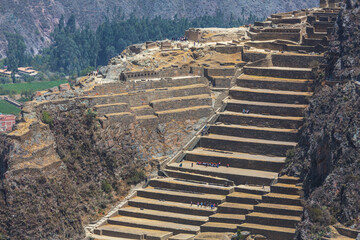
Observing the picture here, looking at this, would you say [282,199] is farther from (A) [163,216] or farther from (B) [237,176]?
(A) [163,216]

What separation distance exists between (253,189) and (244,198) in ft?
3.74

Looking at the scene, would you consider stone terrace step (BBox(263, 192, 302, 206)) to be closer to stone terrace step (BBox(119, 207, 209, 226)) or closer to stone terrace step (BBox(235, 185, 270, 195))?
stone terrace step (BBox(235, 185, 270, 195))

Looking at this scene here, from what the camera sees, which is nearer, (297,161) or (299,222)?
(299,222)

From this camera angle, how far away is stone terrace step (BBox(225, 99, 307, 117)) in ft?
252

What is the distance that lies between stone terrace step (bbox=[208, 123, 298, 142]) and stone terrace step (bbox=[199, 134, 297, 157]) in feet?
1.27

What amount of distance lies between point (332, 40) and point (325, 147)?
12.7 metres

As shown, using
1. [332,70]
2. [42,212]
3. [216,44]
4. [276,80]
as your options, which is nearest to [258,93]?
[276,80]

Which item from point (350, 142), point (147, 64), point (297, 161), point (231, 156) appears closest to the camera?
point (350, 142)

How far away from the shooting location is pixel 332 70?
244 ft

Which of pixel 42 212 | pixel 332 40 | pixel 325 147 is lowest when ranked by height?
pixel 42 212

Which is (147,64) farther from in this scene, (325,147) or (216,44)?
(325,147)

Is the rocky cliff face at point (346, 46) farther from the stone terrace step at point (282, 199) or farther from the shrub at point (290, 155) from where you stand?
the stone terrace step at point (282, 199)

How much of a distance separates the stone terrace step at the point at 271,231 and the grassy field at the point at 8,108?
7217 centimetres

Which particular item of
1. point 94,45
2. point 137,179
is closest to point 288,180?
point 137,179
